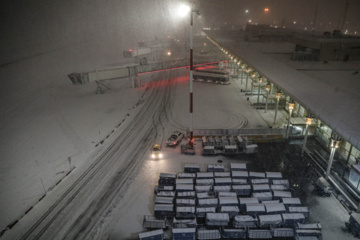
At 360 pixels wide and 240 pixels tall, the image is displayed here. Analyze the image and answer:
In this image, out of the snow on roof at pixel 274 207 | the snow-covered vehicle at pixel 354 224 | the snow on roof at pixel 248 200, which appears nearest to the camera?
the snow-covered vehicle at pixel 354 224

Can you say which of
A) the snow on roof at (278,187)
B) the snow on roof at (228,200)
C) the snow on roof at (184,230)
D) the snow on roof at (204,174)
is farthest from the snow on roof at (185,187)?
the snow on roof at (278,187)

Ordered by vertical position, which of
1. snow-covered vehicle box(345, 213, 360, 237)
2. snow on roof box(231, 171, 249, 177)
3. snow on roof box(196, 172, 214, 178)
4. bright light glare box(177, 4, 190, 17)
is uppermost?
bright light glare box(177, 4, 190, 17)

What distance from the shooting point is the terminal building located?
2383 centimetres

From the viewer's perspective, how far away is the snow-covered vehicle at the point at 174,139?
3314cm

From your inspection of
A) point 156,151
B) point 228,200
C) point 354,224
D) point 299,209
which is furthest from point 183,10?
point 354,224

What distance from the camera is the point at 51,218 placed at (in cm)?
2184

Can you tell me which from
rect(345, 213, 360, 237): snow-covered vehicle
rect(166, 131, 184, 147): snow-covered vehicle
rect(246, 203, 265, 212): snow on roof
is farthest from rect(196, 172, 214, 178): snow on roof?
rect(345, 213, 360, 237): snow-covered vehicle

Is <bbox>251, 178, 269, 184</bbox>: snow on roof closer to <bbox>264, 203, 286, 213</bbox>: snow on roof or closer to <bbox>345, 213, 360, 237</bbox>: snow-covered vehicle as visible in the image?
<bbox>264, 203, 286, 213</bbox>: snow on roof

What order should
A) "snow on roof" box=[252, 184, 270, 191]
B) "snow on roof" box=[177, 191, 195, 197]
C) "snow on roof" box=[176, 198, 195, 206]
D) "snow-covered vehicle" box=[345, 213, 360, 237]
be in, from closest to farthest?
"snow-covered vehicle" box=[345, 213, 360, 237], "snow on roof" box=[176, 198, 195, 206], "snow on roof" box=[177, 191, 195, 197], "snow on roof" box=[252, 184, 270, 191]

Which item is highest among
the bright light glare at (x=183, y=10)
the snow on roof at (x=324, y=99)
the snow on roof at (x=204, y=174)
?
the bright light glare at (x=183, y=10)

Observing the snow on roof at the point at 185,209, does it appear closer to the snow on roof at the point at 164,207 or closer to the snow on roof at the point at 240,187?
the snow on roof at the point at 164,207

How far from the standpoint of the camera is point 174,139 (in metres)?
33.6

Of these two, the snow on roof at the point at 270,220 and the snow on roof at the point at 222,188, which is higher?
the snow on roof at the point at 222,188

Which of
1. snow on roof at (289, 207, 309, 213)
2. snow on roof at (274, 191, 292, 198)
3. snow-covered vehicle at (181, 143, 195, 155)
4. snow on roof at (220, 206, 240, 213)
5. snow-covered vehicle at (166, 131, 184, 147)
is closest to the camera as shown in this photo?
snow on roof at (289, 207, 309, 213)
